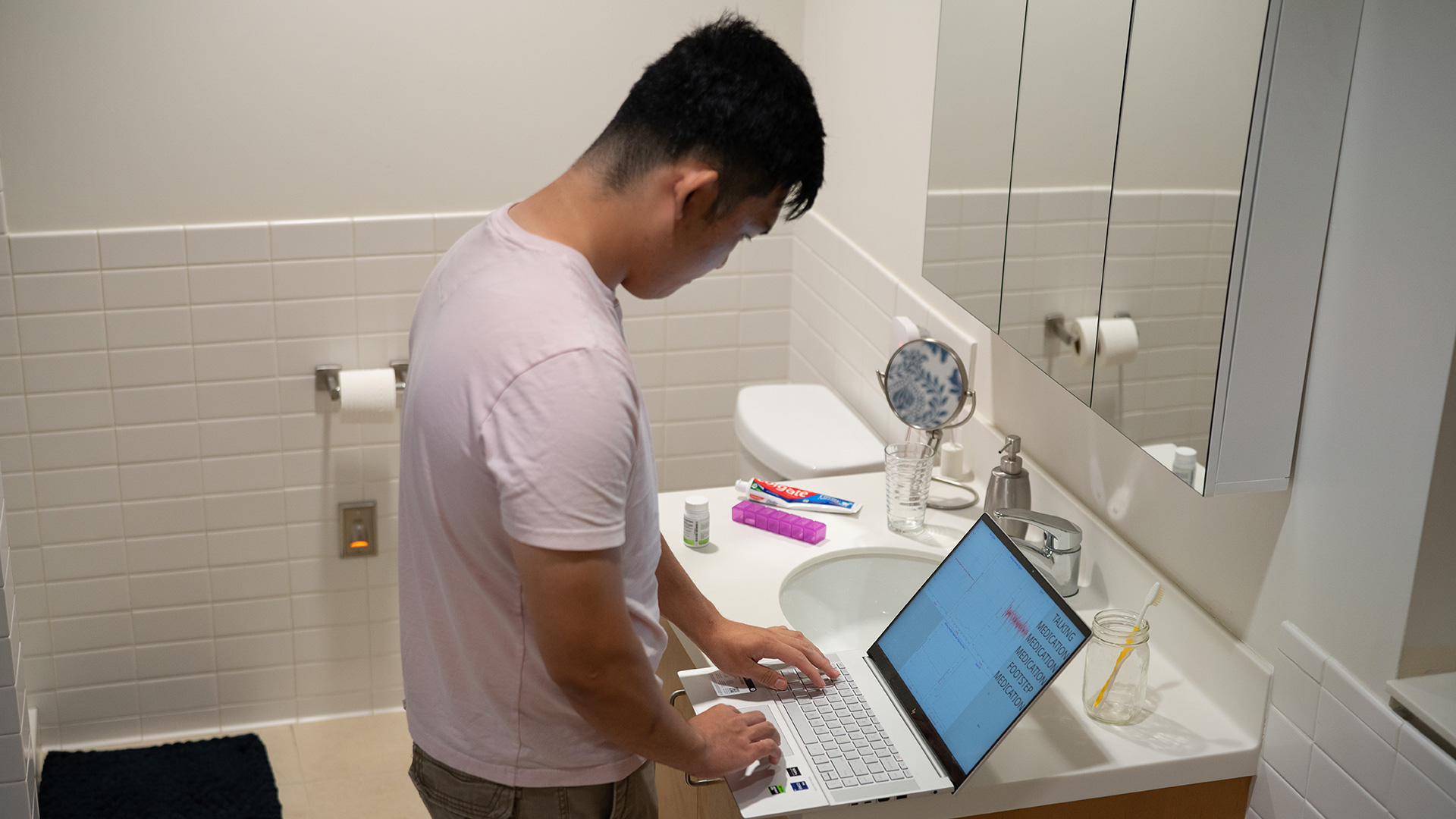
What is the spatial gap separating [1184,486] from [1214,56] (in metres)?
0.54

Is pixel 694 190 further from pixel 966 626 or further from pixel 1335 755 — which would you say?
pixel 1335 755

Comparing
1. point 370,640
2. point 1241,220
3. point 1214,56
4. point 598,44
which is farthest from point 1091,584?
point 370,640

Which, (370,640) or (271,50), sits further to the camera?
(370,640)

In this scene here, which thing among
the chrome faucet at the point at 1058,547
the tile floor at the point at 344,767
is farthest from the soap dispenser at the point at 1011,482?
the tile floor at the point at 344,767

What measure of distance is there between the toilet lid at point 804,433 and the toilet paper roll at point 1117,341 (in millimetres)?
813

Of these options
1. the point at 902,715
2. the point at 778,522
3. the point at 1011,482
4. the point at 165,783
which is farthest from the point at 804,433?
the point at 165,783

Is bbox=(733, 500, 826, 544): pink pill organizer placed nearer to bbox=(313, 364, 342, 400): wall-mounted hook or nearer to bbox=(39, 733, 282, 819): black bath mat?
bbox=(313, 364, 342, 400): wall-mounted hook

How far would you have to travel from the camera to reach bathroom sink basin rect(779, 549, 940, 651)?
1.74 metres

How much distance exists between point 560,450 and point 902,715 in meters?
0.60

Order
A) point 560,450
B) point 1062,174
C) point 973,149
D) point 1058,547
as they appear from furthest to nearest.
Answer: point 973,149, point 1058,547, point 1062,174, point 560,450

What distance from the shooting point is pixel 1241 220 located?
3.80ft

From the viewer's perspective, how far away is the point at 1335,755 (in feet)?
4.12

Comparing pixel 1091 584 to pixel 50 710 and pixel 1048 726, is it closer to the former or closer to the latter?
pixel 1048 726

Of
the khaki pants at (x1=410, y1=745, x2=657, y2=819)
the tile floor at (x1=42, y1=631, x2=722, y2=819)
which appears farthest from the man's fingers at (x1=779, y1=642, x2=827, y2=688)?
the tile floor at (x1=42, y1=631, x2=722, y2=819)
